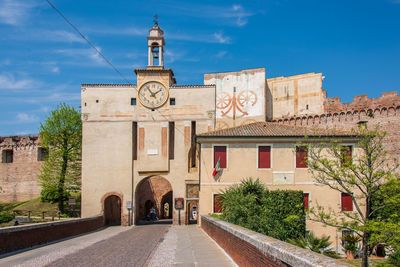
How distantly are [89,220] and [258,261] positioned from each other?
22.4 m

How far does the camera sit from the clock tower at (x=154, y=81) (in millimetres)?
39719

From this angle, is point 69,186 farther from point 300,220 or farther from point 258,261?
point 258,261

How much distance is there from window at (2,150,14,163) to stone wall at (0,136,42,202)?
0.63 meters

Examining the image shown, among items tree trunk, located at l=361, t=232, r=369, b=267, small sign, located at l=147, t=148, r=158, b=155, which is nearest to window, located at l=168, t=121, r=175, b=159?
small sign, located at l=147, t=148, r=158, b=155

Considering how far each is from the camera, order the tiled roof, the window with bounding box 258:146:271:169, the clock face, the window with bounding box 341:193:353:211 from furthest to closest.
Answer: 1. the clock face
2. the window with bounding box 258:146:271:169
3. the tiled roof
4. the window with bounding box 341:193:353:211

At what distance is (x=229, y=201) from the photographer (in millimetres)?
26344

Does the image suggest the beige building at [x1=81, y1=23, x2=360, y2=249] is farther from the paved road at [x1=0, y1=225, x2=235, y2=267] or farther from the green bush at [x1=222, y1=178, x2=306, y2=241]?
the paved road at [x1=0, y1=225, x2=235, y2=267]

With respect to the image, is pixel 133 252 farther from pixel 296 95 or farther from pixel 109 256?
pixel 296 95

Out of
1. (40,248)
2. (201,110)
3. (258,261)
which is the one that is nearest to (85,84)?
(201,110)

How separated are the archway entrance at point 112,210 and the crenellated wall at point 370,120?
66.3 ft

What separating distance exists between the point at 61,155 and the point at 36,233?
1250 inches

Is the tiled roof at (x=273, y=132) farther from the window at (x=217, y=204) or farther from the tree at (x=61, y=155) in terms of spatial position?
the tree at (x=61, y=155)

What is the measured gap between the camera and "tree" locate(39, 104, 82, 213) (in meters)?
A: 48.4

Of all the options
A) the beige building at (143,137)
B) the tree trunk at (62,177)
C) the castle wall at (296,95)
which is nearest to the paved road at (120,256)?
the beige building at (143,137)
